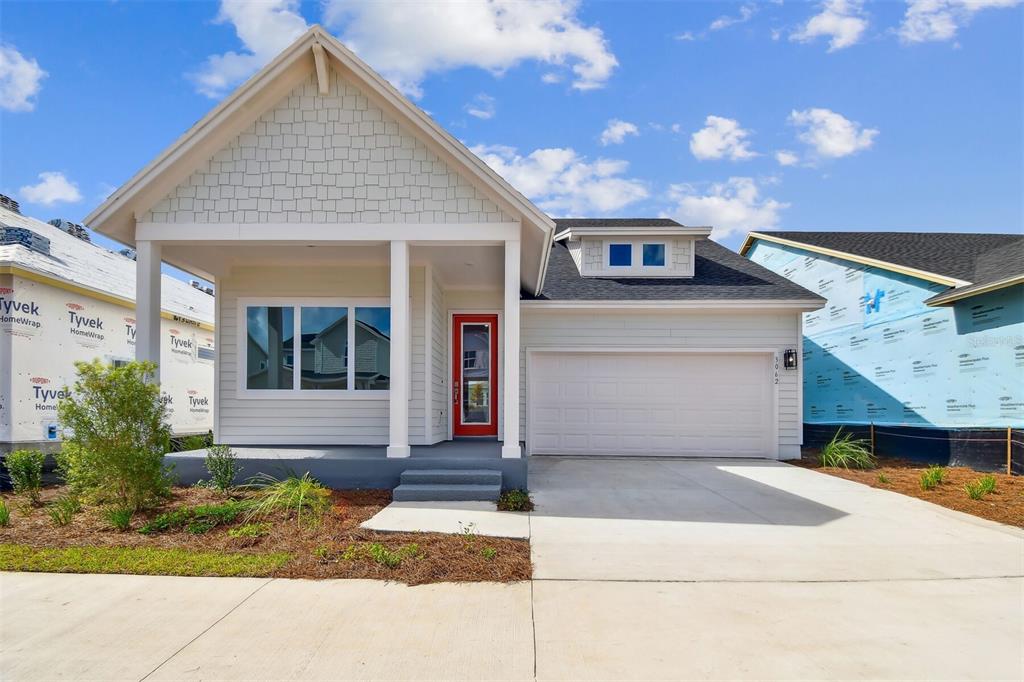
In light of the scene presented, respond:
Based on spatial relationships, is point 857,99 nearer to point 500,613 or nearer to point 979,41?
point 979,41

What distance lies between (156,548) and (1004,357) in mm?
12714

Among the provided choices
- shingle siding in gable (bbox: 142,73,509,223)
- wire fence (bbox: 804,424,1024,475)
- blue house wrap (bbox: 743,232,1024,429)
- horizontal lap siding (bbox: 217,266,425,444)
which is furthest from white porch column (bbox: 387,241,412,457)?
blue house wrap (bbox: 743,232,1024,429)

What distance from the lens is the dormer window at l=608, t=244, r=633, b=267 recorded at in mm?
13438

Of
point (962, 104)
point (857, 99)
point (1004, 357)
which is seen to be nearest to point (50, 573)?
point (1004, 357)

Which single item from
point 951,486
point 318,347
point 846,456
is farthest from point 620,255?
point 951,486

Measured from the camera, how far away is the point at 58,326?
1015 cm

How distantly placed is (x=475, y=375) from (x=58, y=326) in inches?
281

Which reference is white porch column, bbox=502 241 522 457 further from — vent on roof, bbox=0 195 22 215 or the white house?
vent on roof, bbox=0 195 22 215

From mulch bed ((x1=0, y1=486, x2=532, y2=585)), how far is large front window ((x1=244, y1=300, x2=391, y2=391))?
3.01m

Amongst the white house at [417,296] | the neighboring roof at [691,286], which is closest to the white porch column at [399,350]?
the white house at [417,296]

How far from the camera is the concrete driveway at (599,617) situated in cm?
322

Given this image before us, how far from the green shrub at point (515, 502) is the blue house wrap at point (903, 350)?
8.83 metres

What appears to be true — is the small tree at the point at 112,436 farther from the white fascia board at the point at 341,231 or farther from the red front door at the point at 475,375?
the red front door at the point at 475,375

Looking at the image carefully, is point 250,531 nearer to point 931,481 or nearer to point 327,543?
point 327,543
